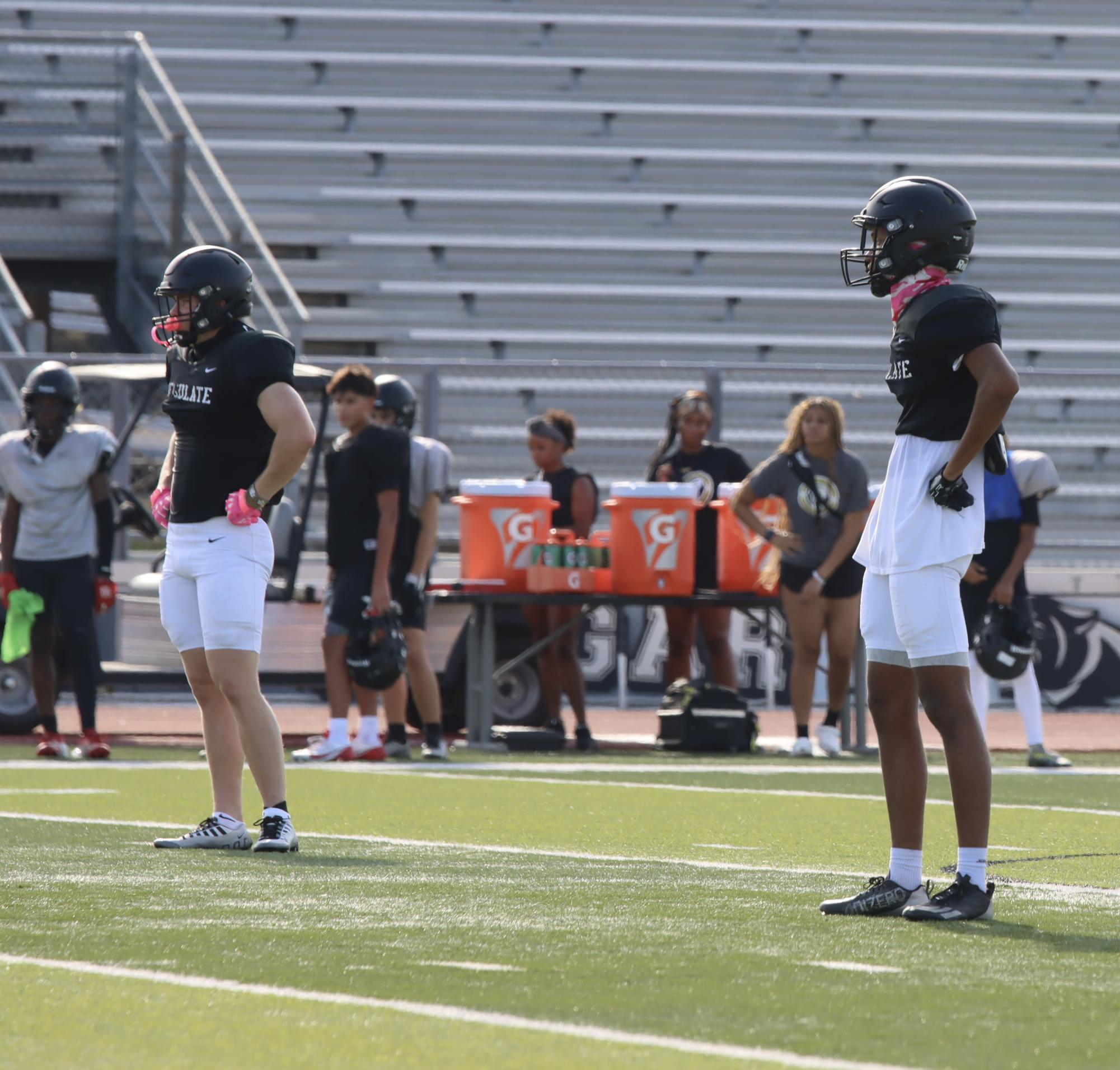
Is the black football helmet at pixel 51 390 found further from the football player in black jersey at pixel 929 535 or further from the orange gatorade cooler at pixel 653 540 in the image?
the football player in black jersey at pixel 929 535

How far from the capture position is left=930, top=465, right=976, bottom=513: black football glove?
15.5 feet

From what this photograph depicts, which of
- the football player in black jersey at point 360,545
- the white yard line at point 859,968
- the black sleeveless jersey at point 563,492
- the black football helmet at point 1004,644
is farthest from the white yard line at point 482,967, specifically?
the black sleeveless jersey at point 563,492

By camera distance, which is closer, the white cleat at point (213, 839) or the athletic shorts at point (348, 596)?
the white cleat at point (213, 839)

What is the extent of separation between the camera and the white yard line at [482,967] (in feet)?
12.8

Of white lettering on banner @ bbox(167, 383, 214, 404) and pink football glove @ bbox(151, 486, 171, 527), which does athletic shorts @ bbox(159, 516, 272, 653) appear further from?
white lettering on banner @ bbox(167, 383, 214, 404)

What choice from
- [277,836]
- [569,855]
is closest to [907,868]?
[569,855]

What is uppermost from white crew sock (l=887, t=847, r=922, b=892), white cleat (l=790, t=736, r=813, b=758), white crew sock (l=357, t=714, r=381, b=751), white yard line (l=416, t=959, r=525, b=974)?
white crew sock (l=887, t=847, r=922, b=892)

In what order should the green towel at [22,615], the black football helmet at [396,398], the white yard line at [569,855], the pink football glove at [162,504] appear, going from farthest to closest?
the black football helmet at [396,398], the green towel at [22,615], the pink football glove at [162,504], the white yard line at [569,855]

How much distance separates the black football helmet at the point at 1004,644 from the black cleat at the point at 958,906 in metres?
5.50

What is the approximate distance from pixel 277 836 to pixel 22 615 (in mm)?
4919

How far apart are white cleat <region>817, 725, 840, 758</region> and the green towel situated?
4.22 m

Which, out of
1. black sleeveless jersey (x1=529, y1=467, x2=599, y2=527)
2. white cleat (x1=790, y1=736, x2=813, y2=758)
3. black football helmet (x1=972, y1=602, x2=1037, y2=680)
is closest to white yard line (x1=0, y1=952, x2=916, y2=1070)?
black football helmet (x1=972, y1=602, x2=1037, y2=680)

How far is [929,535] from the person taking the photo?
4773 mm

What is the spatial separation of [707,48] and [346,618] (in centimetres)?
1424
